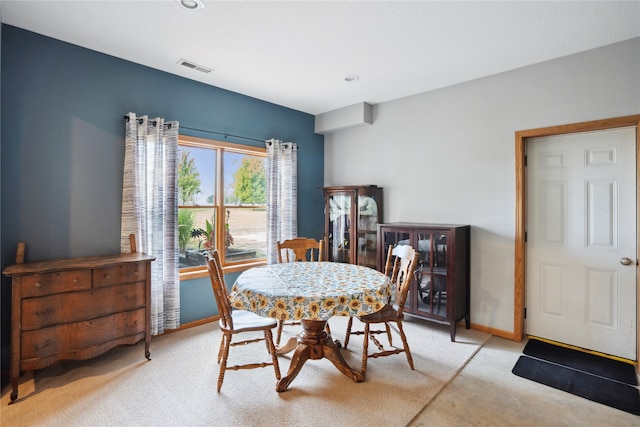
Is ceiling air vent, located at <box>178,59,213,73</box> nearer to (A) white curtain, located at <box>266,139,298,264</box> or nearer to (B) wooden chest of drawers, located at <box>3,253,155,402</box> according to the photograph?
(A) white curtain, located at <box>266,139,298,264</box>

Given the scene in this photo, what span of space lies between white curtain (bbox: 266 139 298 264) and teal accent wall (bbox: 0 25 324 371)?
3.62ft

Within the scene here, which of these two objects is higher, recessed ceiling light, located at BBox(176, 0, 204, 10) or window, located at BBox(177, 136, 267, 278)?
recessed ceiling light, located at BBox(176, 0, 204, 10)

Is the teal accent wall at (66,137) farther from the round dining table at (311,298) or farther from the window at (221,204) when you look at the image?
the round dining table at (311,298)

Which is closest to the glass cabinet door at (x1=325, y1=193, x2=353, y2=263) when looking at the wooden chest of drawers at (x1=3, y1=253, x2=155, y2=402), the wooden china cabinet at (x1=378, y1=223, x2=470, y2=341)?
the wooden china cabinet at (x1=378, y1=223, x2=470, y2=341)

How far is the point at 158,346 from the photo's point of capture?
9.74 feet

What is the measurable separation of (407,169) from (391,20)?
6.48 feet

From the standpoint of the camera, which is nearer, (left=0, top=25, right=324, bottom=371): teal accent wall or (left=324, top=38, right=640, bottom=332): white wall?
(left=0, top=25, right=324, bottom=371): teal accent wall

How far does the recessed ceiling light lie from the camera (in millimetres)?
2127

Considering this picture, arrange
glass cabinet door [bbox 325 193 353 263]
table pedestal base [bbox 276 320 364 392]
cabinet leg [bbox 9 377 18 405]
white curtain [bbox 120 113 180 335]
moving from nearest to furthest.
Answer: cabinet leg [bbox 9 377 18 405] → table pedestal base [bbox 276 320 364 392] → white curtain [bbox 120 113 180 335] → glass cabinet door [bbox 325 193 353 263]

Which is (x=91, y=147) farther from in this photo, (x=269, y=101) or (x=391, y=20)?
(x=391, y=20)

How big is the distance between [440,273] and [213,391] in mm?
2342

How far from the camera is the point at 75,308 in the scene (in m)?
2.36

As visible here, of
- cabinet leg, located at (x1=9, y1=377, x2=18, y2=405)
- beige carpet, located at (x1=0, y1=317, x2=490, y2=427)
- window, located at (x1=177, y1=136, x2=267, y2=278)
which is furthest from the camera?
window, located at (x1=177, y1=136, x2=267, y2=278)

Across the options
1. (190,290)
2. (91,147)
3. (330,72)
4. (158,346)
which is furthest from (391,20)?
(158,346)
